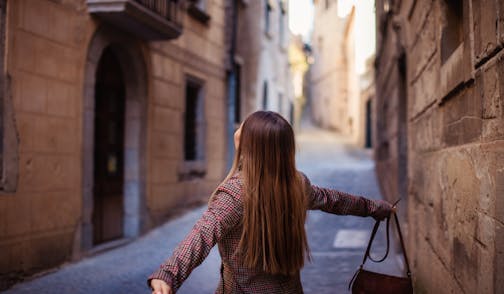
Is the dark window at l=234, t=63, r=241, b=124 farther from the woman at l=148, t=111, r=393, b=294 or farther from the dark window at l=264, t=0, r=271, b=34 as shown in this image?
the woman at l=148, t=111, r=393, b=294

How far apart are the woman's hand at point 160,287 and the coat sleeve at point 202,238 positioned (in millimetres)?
15

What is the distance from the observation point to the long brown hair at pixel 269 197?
2.30 metres

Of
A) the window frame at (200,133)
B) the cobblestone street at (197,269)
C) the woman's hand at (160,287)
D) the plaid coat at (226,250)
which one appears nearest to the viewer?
the woman's hand at (160,287)

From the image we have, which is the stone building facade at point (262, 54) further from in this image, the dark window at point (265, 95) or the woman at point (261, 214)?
the woman at point (261, 214)

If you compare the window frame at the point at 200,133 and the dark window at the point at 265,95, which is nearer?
the window frame at the point at 200,133

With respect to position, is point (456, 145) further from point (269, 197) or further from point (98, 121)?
point (98, 121)

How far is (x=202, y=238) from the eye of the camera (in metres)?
2.19

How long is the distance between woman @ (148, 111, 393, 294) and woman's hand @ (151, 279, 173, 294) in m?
0.27

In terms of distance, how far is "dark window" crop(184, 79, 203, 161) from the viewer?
11.6 meters

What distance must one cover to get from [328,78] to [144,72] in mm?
26126

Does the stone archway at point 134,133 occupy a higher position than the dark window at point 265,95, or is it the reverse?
the dark window at point 265,95

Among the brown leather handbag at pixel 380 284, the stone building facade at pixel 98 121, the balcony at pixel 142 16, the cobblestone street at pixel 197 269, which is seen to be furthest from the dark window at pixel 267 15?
the brown leather handbag at pixel 380 284

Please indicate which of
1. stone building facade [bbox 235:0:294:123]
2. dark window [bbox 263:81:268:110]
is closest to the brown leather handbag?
stone building facade [bbox 235:0:294:123]

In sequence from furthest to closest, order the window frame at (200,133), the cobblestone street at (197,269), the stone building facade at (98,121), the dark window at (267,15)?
the dark window at (267,15) → the window frame at (200,133) → the stone building facade at (98,121) → the cobblestone street at (197,269)
